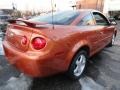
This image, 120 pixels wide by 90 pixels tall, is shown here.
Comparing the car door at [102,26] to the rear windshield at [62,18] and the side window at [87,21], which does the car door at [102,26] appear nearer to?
the side window at [87,21]

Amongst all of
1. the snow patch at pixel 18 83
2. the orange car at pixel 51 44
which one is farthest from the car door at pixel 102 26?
the snow patch at pixel 18 83

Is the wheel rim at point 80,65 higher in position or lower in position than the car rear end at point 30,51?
lower

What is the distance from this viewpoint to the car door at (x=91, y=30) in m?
4.17

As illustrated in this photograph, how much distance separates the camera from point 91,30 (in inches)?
170

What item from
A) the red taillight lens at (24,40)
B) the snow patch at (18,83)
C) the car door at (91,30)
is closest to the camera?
the red taillight lens at (24,40)

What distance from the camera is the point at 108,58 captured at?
18.9 feet

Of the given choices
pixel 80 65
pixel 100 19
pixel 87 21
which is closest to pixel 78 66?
pixel 80 65

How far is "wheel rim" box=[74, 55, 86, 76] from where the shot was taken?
159 inches

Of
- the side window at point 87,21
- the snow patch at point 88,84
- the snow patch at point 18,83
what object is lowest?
the snow patch at point 88,84

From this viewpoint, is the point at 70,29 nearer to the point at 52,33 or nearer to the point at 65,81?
the point at 52,33

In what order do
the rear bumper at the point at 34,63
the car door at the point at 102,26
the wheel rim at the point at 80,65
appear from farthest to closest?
the car door at the point at 102,26 → the wheel rim at the point at 80,65 → the rear bumper at the point at 34,63

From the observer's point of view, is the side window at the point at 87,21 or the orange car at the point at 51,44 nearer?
the orange car at the point at 51,44

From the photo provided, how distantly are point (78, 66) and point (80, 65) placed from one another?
9 centimetres

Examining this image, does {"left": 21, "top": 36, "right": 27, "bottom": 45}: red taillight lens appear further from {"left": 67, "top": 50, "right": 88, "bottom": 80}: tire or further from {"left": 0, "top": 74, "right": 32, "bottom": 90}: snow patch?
{"left": 67, "top": 50, "right": 88, "bottom": 80}: tire
